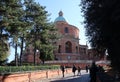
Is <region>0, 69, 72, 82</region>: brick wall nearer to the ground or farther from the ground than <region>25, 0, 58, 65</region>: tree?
nearer to the ground

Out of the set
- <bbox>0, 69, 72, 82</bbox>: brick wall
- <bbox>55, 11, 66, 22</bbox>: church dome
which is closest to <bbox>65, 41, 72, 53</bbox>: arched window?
<bbox>55, 11, 66, 22</bbox>: church dome

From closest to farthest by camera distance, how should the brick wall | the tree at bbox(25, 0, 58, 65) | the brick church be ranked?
the brick wall, the tree at bbox(25, 0, 58, 65), the brick church

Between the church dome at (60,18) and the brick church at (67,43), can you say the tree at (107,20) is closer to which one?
the brick church at (67,43)

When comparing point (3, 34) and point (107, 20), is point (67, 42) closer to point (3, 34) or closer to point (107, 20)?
point (3, 34)

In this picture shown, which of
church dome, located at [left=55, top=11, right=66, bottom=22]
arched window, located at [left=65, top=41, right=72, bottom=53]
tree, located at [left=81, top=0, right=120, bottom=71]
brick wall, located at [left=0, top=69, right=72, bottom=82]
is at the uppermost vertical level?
church dome, located at [left=55, top=11, right=66, bottom=22]

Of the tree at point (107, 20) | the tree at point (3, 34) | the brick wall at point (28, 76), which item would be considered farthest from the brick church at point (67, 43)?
the tree at point (107, 20)

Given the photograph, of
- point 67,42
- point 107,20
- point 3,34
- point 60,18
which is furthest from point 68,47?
A: point 107,20

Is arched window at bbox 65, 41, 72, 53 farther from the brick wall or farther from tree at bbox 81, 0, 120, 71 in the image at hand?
tree at bbox 81, 0, 120, 71

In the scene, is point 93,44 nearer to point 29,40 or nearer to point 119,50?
point 119,50

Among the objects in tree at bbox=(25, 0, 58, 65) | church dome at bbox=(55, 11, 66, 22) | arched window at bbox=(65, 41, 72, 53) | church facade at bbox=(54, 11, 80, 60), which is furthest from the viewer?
church dome at bbox=(55, 11, 66, 22)

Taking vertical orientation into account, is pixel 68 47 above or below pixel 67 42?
below

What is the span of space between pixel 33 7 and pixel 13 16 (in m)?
15.4

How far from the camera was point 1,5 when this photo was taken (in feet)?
117

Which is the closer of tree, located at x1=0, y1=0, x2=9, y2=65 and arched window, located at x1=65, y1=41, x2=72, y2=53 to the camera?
tree, located at x1=0, y1=0, x2=9, y2=65
